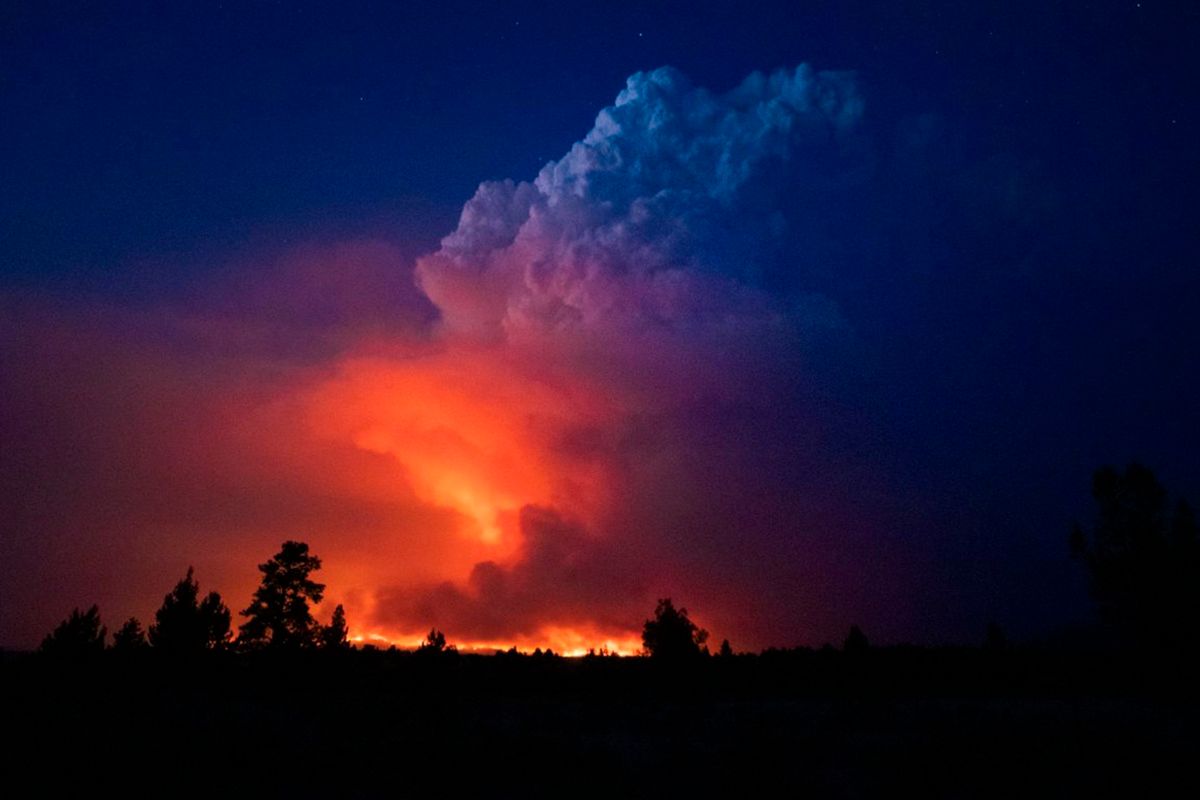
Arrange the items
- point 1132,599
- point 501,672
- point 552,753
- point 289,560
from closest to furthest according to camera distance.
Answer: point 552,753 < point 501,672 < point 1132,599 < point 289,560

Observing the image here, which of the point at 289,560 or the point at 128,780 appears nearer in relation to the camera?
the point at 128,780

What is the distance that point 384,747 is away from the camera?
10453mm

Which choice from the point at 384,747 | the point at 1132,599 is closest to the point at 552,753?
the point at 384,747

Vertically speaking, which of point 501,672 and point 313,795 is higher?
point 501,672

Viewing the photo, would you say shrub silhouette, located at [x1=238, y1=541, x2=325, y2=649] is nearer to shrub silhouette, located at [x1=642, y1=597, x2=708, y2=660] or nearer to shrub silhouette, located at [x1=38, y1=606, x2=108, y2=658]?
shrub silhouette, located at [x1=38, y1=606, x2=108, y2=658]

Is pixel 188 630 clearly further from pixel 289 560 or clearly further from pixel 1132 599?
pixel 1132 599

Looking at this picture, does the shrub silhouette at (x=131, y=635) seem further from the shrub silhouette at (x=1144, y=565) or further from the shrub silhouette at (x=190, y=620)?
the shrub silhouette at (x=1144, y=565)

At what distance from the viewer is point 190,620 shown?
3625cm

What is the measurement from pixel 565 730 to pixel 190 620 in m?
33.1

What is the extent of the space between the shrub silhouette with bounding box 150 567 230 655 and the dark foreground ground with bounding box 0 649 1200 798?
23.5 metres

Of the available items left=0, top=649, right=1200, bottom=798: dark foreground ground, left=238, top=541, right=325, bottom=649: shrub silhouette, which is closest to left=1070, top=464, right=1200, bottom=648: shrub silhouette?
left=0, top=649, right=1200, bottom=798: dark foreground ground

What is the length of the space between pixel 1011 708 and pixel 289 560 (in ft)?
126

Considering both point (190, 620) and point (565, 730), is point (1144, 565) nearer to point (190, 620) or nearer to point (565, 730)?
point (565, 730)

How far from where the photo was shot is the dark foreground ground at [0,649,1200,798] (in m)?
9.70
